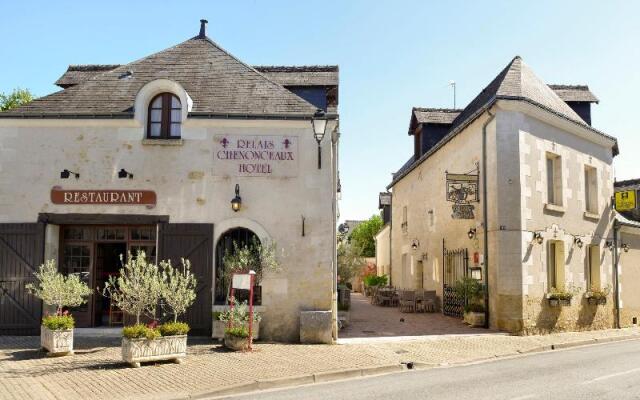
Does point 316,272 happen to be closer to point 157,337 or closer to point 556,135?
point 157,337

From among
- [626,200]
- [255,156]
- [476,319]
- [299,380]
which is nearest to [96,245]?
[255,156]

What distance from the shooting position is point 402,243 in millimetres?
25328

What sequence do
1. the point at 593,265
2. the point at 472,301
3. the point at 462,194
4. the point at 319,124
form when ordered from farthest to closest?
the point at 593,265, the point at 462,194, the point at 472,301, the point at 319,124

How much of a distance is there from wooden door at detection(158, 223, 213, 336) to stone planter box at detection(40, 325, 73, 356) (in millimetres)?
2533

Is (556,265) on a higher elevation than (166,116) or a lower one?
lower

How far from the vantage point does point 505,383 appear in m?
8.09

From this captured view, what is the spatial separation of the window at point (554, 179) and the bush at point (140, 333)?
11789 millimetres

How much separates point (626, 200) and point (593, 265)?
2740mm

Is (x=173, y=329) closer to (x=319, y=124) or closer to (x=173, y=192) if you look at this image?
(x=173, y=192)

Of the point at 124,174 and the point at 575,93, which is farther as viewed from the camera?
the point at 575,93

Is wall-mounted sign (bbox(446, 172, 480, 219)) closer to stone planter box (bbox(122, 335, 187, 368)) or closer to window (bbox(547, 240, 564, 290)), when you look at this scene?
window (bbox(547, 240, 564, 290))

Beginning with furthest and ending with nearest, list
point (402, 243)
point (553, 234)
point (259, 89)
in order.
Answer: point (402, 243) < point (553, 234) < point (259, 89)

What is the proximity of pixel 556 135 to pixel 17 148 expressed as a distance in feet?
46.1

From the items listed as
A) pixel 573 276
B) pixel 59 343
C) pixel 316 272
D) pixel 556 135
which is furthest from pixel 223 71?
pixel 573 276
